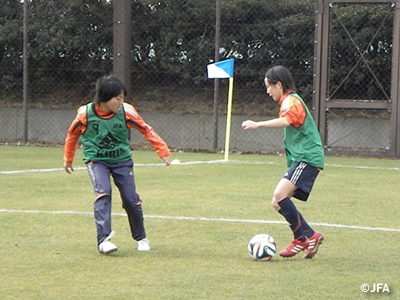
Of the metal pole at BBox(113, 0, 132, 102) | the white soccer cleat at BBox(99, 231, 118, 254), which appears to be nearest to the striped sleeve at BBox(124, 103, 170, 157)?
the white soccer cleat at BBox(99, 231, 118, 254)

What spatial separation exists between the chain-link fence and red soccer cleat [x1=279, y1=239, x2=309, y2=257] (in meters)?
9.46

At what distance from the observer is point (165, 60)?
656 inches

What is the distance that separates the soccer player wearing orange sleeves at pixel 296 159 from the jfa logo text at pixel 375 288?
0.99 metres

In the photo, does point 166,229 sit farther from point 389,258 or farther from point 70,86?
point 70,86

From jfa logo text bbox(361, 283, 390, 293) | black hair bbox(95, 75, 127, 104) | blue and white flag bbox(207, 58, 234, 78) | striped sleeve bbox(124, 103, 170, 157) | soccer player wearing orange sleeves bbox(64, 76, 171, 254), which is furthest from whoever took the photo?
blue and white flag bbox(207, 58, 234, 78)

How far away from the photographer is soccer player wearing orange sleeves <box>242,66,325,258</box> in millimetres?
6074

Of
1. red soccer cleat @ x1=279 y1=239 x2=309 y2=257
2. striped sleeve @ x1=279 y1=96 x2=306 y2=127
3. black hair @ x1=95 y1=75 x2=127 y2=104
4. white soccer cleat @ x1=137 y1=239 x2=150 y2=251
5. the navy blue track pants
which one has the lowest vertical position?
white soccer cleat @ x1=137 y1=239 x2=150 y2=251

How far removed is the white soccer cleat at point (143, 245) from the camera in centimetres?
630

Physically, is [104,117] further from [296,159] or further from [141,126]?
[296,159]

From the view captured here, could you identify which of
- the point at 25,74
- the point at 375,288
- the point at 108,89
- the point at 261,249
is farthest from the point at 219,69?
the point at 375,288

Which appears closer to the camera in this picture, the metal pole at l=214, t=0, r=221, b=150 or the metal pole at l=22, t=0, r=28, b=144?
the metal pole at l=214, t=0, r=221, b=150

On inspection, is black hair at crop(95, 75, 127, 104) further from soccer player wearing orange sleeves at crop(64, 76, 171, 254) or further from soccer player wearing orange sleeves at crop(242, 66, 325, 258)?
soccer player wearing orange sleeves at crop(242, 66, 325, 258)

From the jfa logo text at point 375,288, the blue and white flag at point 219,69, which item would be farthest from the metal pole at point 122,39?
the jfa logo text at point 375,288

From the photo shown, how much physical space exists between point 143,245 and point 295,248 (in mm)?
1106
